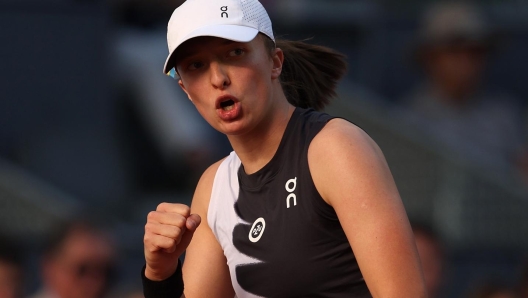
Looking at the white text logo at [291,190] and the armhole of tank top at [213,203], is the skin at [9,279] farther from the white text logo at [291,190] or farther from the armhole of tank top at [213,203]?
the white text logo at [291,190]

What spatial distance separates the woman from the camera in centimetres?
238

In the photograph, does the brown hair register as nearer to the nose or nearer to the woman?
the woman

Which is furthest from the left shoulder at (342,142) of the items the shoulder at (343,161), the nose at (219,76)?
the nose at (219,76)

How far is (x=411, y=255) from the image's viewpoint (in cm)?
237

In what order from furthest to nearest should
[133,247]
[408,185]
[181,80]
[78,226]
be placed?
[408,185] → [133,247] → [78,226] → [181,80]

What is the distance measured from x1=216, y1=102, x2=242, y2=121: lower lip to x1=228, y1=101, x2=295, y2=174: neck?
0.43 ft

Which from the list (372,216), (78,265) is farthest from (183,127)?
(372,216)

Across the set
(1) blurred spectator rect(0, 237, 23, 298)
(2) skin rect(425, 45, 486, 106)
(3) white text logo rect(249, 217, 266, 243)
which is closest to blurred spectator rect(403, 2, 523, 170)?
(2) skin rect(425, 45, 486, 106)

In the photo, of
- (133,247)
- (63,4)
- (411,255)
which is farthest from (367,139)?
(63,4)

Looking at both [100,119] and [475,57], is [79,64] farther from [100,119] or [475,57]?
[475,57]

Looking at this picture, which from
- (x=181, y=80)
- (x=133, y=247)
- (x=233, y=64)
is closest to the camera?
(x=233, y=64)

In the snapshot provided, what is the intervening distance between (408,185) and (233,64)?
3.84m

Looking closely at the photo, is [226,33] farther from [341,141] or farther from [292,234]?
[292,234]

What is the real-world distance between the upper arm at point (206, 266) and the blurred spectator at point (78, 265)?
6.11 feet
